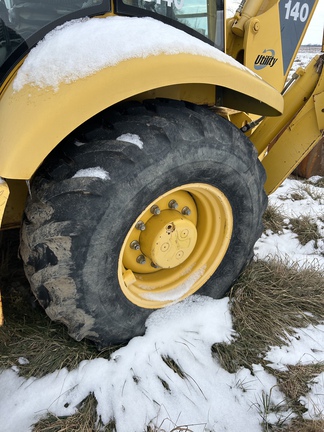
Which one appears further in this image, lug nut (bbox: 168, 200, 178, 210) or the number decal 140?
the number decal 140

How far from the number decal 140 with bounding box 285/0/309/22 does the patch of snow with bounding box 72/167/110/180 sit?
6.24 ft

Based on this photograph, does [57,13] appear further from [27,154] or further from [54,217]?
[54,217]

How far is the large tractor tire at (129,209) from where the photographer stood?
1.59 meters

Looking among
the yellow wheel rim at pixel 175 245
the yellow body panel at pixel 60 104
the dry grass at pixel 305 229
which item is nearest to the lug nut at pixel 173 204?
the yellow wheel rim at pixel 175 245

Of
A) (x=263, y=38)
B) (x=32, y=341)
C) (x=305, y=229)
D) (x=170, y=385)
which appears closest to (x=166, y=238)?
(x=170, y=385)

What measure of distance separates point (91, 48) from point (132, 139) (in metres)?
0.36

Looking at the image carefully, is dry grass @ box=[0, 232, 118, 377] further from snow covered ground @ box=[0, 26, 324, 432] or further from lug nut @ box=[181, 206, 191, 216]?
lug nut @ box=[181, 206, 191, 216]

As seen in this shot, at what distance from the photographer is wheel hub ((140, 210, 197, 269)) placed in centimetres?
193

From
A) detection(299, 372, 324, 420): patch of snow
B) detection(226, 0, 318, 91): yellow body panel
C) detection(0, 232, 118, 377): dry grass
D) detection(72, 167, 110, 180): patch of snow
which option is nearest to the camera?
detection(72, 167, 110, 180): patch of snow

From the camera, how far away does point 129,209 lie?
1652 millimetres

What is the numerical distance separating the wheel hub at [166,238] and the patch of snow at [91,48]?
0.74 metres

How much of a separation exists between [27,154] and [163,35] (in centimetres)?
71

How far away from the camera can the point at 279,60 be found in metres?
2.84

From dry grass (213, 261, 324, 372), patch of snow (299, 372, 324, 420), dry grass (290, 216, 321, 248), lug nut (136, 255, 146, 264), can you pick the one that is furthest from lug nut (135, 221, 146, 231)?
dry grass (290, 216, 321, 248)
